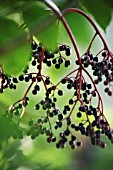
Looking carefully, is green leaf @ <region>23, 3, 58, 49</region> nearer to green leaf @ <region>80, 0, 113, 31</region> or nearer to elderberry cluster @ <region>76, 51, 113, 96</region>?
green leaf @ <region>80, 0, 113, 31</region>

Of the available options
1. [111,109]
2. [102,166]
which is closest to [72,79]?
[111,109]

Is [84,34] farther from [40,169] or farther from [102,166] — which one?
[102,166]

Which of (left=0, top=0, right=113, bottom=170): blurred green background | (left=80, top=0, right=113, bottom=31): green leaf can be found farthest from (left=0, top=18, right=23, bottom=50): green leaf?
(left=80, top=0, right=113, bottom=31): green leaf

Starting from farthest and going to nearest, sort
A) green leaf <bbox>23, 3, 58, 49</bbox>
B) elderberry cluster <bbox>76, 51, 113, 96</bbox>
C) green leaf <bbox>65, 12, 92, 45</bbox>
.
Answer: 1. elderberry cluster <bbox>76, 51, 113, 96</bbox>
2. green leaf <bbox>65, 12, 92, 45</bbox>
3. green leaf <bbox>23, 3, 58, 49</bbox>

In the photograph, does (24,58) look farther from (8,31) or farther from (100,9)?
(100,9)

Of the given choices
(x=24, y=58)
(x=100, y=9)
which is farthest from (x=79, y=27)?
(x=24, y=58)

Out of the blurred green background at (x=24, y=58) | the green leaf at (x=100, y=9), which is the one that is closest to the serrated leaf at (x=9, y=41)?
the blurred green background at (x=24, y=58)
